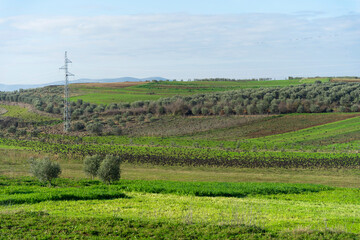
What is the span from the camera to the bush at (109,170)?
32.1 metres

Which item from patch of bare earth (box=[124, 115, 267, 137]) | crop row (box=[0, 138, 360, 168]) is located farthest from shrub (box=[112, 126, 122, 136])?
crop row (box=[0, 138, 360, 168])

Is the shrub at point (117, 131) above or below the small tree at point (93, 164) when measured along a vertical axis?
below

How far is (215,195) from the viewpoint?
25750mm

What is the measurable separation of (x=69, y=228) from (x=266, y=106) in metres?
83.2

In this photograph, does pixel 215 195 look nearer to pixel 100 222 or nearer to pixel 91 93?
pixel 100 222

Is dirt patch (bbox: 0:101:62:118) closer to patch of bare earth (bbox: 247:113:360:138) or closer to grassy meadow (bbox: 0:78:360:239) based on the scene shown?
grassy meadow (bbox: 0:78:360:239)

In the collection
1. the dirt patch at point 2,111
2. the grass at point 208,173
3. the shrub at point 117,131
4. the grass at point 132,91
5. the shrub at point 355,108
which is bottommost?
the grass at point 208,173

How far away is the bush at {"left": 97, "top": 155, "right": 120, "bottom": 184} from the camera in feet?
105

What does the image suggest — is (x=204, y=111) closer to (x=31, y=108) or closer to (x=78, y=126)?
(x=78, y=126)

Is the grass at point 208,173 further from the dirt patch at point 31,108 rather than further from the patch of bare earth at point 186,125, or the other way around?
the dirt patch at point 31,108

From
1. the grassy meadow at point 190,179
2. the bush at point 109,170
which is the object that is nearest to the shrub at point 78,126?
the grassy meadow at point 190,179

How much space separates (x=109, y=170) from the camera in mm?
32062

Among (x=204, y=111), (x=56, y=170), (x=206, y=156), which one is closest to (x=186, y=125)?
(x=204, y=111)

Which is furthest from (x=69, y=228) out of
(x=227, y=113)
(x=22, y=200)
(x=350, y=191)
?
(x=227, y=113)
